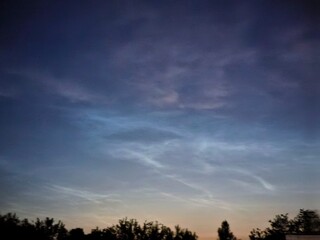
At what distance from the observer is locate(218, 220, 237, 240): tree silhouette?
4024 inches

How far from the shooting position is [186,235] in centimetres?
8881

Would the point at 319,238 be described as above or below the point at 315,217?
below

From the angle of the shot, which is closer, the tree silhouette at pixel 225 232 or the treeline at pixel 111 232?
the treeline at pixel 111 232

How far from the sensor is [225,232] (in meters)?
103

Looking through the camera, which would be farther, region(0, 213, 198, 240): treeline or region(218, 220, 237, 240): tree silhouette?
region(218, 220, 237, 240): tree silhouette

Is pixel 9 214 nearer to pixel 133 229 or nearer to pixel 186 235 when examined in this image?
pixel 133 229

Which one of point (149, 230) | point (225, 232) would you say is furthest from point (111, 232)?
point (225, 232)

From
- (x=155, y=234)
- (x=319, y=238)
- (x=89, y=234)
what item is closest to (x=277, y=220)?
(x=155, y=234)

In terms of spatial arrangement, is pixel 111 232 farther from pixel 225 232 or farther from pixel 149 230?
pixel 225 232

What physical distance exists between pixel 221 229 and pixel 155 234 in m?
28.0

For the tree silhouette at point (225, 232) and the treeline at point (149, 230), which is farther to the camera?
the tree silhouette at point (225, 232)

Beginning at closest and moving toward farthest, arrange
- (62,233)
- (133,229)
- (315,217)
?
(62,233) < (133,229) < (315,217)

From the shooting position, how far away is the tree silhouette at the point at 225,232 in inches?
4024

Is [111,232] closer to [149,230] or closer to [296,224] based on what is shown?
[149,230]
